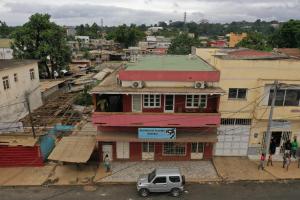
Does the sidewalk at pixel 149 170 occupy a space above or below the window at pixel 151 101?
below

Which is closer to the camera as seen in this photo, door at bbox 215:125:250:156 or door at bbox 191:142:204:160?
door at bbox 191:142:204:160

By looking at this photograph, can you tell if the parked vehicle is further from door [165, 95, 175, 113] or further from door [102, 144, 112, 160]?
door [165, 95, 175, 113]

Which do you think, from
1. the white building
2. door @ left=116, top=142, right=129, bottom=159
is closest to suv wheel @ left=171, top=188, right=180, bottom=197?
door @ left=116, top=142, right=129, bottom=159

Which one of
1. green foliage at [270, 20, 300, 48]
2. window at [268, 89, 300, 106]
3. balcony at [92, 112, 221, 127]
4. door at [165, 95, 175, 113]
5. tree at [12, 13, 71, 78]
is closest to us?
balcony at [92, 112, 221, 127]

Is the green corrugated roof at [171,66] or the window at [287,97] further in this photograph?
the green corrugated roof at [171,66]

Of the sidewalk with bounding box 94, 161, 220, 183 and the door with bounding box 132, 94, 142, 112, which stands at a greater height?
the door with bounding box 132, 94, 142, 112

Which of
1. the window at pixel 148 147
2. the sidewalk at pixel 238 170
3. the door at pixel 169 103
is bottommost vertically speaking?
the sidewalk at pixel 238 170

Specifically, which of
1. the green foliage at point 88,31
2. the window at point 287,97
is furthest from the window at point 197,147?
the green foliage at point 88,31

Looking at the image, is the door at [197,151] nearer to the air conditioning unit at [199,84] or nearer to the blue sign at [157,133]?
the blue sign at [157,133]
